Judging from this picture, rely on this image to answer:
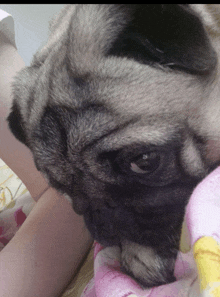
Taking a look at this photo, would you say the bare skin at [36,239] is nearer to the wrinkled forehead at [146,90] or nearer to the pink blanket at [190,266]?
the pink blanket at [190,266]

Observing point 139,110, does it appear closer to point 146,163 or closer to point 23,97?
point 146,163

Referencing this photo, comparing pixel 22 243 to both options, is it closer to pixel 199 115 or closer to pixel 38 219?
pixel 38 219

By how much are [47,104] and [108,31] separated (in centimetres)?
23

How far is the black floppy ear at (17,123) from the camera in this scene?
0.83 meters

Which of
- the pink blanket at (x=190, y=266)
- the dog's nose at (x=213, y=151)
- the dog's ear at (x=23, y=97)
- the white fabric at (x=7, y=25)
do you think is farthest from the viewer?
the white fabric at (x=7, y=25)

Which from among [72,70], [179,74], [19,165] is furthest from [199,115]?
[19,165]

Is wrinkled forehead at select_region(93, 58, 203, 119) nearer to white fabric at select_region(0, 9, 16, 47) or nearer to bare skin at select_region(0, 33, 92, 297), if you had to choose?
bare skin at select_region(0, 33, 92, 297)

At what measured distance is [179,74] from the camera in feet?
1.76

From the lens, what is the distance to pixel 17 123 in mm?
862

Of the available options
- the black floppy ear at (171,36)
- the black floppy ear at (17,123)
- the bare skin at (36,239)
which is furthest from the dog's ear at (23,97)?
the black floppy ear at (171,36)

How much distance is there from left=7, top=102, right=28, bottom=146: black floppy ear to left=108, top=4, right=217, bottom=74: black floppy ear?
467 millimetres

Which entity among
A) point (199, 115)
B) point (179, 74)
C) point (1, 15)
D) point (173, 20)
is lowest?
point (199, 115)

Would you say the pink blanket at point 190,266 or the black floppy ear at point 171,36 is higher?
the black floppy ear at point 171,36

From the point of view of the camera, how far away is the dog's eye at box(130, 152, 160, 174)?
0.54 m
